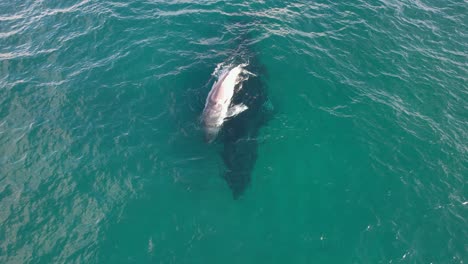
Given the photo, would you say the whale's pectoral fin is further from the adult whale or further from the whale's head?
the whale's head

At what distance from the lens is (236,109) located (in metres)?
25.2

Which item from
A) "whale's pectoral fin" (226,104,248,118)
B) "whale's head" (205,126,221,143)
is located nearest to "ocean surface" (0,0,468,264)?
"whale's head" (205,126,221,143)

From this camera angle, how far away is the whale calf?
Answer: 24406 millimetres

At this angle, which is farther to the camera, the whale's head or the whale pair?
the whale's head

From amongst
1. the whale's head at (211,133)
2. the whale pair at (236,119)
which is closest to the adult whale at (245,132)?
the whale pair at (236,119)

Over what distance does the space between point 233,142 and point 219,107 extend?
3068 mm

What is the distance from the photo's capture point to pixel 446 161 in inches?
886

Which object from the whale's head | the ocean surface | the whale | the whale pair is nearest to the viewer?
the ocean surface

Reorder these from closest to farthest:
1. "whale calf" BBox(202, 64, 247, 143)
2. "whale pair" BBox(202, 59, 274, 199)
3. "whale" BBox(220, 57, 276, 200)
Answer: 1. "whale" BBox(220, 57, 276, 200)
2. "whale pair" BBox(202, 59, 274, 199)
3. "whale calf" BBox(202, 64, 247, 143)

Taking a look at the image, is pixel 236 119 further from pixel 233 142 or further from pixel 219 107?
pixel 233 142

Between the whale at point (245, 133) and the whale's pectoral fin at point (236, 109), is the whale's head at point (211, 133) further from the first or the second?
the whale's pectoral fin at point (236, 109)

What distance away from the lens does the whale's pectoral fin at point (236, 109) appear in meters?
24.8

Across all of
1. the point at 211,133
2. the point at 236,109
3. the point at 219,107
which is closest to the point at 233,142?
the point at 211,133

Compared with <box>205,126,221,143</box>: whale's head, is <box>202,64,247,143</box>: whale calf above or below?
above
